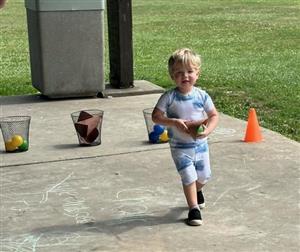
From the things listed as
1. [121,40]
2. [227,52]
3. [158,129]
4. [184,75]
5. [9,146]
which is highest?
[184,75]

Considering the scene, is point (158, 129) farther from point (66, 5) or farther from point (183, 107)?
point (66, 5)

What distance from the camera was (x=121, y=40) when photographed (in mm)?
10445

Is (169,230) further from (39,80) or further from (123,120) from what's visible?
(39,80)

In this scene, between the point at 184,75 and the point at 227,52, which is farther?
the point at 227,52

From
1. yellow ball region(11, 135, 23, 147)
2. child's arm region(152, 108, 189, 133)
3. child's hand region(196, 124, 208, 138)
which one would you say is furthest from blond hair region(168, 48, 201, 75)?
yellow ball region(11, 135, 23, 147)

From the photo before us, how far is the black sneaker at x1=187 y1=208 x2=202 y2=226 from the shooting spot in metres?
4.98

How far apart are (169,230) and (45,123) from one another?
3.93 meters

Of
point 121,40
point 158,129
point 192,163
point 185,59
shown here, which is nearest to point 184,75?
point 185,59

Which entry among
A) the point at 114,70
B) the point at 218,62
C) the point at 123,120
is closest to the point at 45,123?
the point at 123,120

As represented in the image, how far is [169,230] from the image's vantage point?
A: 193 inches

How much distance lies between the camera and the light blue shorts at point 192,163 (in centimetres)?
504

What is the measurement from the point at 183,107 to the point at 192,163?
0.40m

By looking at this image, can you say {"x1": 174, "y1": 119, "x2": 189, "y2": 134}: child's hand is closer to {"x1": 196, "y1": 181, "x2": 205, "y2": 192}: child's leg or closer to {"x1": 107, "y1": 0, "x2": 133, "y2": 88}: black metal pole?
{"x1": 196, "y1": 181, "x2": 205, "y2": 192}: child's leg

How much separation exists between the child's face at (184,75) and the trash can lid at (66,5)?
5.00m
